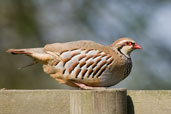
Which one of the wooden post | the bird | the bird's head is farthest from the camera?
the bird's head

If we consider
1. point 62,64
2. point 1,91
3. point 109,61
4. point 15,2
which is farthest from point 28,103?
point 15,2

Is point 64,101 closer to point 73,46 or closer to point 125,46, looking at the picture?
point 73,46

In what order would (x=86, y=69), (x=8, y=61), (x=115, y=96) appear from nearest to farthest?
1. (x=115, y=96)
2. (x=86, y=69)
3. (x=8, y=61)

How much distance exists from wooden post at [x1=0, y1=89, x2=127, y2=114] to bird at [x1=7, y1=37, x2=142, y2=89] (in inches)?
29.7

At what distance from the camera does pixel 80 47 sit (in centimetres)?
343

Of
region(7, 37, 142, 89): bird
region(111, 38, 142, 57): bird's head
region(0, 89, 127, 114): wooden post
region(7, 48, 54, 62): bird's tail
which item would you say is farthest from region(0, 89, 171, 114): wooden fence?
region(111, 38, 142, 57): bird's head

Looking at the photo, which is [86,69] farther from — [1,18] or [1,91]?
[1,18]

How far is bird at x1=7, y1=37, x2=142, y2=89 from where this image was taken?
132 inches

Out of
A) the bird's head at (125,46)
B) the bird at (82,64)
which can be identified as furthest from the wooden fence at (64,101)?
the bird's head at (125,46)

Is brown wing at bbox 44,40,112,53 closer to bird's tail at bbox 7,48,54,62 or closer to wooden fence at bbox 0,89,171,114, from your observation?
bird's tail at bbox 7,48,54,62

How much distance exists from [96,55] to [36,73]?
4.77 meters

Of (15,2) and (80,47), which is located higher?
(15,2)

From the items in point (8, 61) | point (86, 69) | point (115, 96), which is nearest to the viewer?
point (115, 96)

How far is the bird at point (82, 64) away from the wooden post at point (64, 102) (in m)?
0.76
